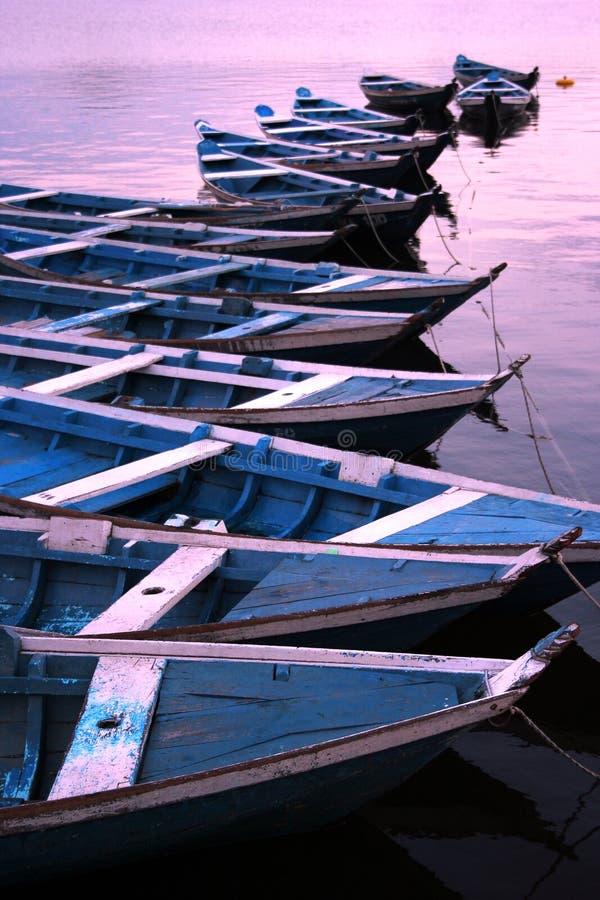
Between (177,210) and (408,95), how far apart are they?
16839 millimetres

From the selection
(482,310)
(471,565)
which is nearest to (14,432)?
(471,565)

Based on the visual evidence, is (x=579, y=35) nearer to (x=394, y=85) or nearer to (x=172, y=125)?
(x=394, y=85)

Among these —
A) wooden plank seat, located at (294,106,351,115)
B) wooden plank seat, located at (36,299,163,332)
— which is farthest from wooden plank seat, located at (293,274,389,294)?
wooden plank seat, located at (294,106,351,115)

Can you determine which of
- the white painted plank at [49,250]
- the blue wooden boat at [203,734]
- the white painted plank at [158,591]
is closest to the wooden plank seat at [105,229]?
the white painted plank at [49,250]

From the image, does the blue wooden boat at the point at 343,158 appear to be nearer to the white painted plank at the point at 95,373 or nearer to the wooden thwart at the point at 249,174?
the wooden thwart at the point at 249,174

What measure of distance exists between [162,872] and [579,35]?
6378 cm

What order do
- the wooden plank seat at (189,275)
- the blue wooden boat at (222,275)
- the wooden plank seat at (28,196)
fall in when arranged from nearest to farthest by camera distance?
the blue wooden boat at (222,275), the wooden plank seat at (189,275), the wooden plank seat at (28,196)

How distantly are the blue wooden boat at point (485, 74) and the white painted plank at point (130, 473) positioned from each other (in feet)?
102

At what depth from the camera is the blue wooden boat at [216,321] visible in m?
10.7

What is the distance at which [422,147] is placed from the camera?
23.7 metres

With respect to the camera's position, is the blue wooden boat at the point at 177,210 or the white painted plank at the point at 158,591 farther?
the blue wooden boat at the point at 177,210

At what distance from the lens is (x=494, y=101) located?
30.5 metres

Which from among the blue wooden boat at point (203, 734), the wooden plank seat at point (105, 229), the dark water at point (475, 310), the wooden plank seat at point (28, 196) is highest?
the wooden plank seat at point (28, 196)

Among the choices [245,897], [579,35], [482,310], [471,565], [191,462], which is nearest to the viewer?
[245,897]
